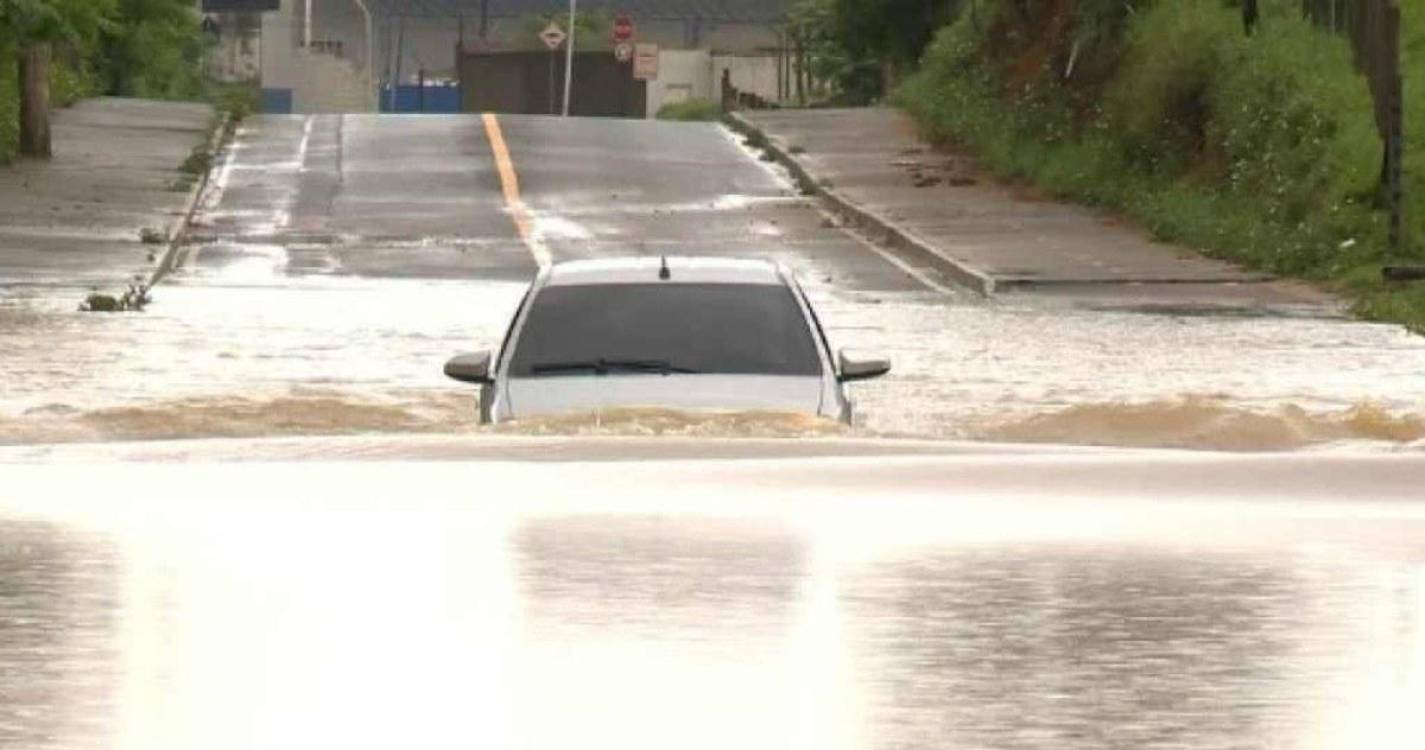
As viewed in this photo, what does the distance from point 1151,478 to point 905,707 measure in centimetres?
351

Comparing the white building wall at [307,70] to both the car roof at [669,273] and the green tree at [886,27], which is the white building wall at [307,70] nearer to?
the green tree at [886,27]

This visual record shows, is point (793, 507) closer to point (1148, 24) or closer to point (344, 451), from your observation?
point (344, 451)

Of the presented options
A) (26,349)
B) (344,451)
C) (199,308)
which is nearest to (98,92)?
(199,308)

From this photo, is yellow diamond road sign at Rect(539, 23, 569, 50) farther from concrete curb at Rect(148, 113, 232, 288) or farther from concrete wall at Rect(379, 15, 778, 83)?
concrete curb at Rect(148, 113, 232, 288)

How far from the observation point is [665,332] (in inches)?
585

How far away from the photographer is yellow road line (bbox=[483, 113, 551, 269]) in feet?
125

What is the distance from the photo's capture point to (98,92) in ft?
220

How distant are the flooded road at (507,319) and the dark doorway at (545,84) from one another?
171 feet

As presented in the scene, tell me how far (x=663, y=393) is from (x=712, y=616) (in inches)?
331

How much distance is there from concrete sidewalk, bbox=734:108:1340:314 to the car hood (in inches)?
661

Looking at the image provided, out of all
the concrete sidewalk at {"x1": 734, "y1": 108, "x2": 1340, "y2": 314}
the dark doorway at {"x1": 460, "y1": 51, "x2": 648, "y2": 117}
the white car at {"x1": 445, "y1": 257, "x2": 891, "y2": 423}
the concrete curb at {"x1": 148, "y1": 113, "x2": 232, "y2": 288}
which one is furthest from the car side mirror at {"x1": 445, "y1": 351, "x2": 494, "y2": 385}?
the dark doorway at {"x1": 460, "y1": 51, "x2": 648, "y2": 117}

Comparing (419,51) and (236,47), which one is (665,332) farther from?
(236,47)

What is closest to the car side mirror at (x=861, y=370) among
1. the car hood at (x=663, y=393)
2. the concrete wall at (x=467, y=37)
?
the car hood at (x=663, y=393)

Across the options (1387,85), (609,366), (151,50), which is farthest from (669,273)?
(151,50)
